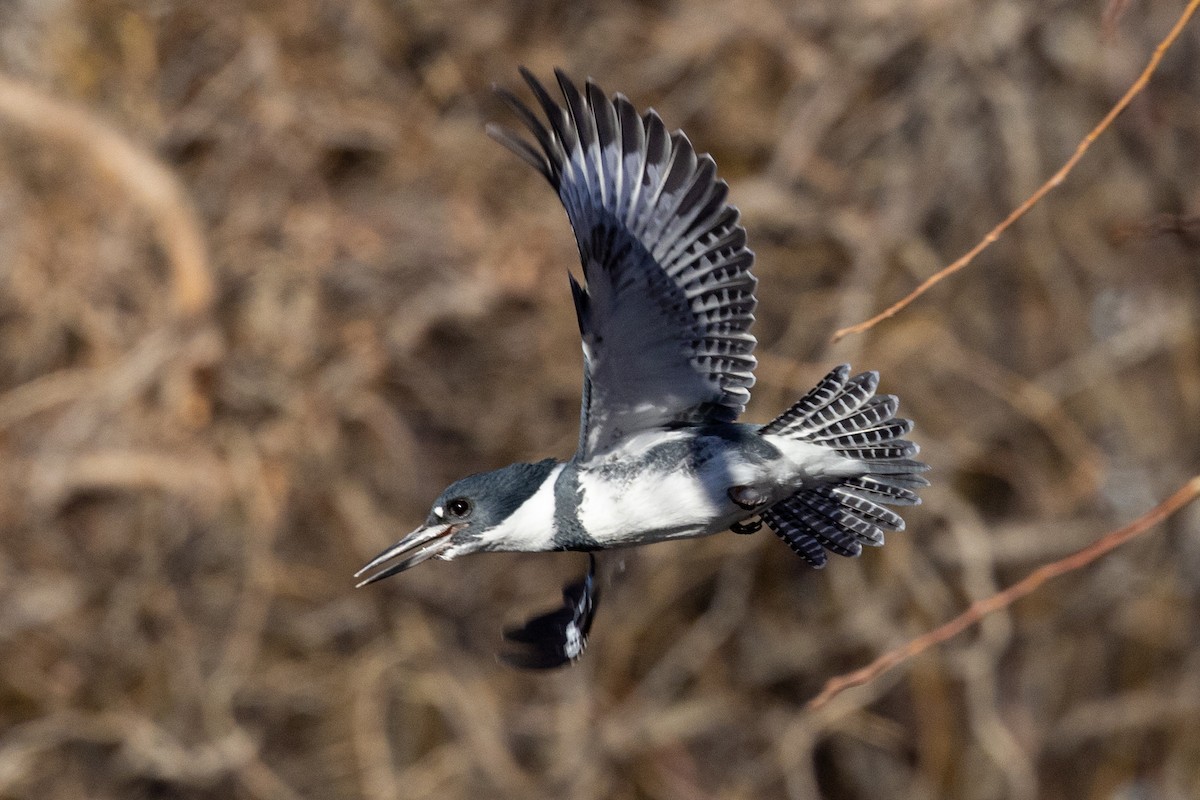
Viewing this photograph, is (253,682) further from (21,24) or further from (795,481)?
(795,481)

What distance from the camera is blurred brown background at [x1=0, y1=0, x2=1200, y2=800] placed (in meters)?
5.14

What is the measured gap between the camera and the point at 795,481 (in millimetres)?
2377

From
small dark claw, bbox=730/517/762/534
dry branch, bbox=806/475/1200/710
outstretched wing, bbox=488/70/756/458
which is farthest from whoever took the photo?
small dark claw, bbox=730/517/762/534

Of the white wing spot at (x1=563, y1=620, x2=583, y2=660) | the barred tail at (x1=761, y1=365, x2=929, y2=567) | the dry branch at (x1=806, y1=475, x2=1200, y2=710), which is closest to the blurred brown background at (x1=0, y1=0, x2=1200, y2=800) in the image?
the barred tail at (x1=761, y1=365, x2=929, y2=567)

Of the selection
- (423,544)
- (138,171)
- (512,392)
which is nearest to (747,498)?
(423,544)

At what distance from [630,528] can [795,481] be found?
37cm

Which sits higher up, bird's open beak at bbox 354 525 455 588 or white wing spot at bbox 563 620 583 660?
bird's open beak at bbox 354 525 455 588

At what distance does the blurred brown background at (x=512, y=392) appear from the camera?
16.9 feet

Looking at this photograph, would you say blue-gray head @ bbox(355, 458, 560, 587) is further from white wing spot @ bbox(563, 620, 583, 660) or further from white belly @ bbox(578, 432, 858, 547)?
white wing spot @ bbox(563, 620, 583, 660)

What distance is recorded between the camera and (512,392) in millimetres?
5492

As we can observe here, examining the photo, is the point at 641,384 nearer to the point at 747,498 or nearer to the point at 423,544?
the point at 747,498

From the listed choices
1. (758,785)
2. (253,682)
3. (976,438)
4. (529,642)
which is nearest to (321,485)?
(253,682)

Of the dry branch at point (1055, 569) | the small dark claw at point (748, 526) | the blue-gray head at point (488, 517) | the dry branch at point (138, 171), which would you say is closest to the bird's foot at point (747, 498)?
the small dark claw at point (748, 526)

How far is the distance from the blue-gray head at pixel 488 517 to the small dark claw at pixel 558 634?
189 millimetres
